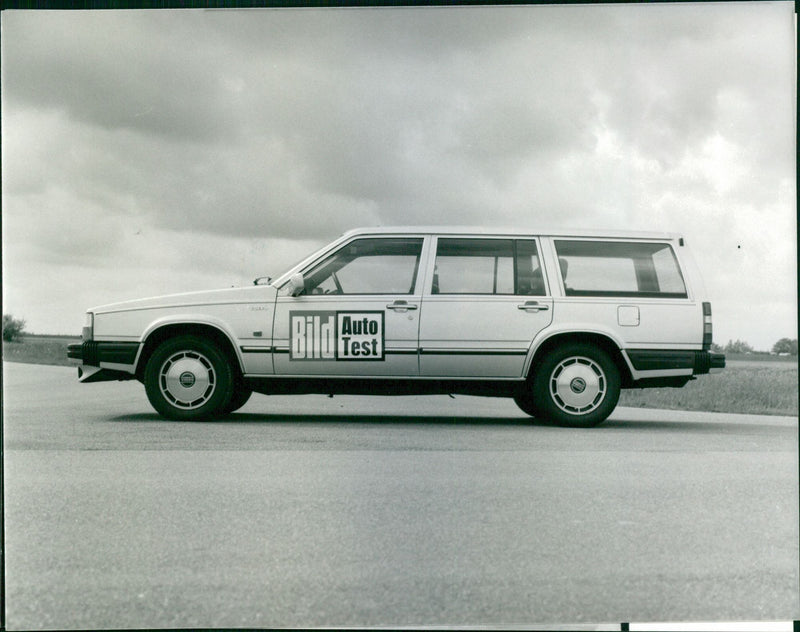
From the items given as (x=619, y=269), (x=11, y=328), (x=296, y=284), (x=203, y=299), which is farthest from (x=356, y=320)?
(x=11, y=328)

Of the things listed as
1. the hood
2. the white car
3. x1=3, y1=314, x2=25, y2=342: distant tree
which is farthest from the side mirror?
x1=3, y1=314, x2=25, y2=342: distant tree

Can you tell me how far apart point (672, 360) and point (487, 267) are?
4.23 ft

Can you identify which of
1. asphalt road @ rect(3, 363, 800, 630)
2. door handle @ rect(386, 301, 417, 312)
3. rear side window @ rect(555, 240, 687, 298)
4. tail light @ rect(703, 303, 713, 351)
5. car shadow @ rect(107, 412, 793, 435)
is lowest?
asphalt road @ rect(3, 363, 800, 630)

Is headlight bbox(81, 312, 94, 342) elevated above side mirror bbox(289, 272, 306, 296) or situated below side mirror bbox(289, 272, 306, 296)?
below

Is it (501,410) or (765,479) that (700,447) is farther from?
(501,410)

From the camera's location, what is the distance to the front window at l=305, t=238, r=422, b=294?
16.3ft

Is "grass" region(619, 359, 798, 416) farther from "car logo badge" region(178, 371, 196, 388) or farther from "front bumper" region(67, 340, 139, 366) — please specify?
"front bumper" region(67, 340, 139, 366)

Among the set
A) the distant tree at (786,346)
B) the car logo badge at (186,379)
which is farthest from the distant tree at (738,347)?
the car logo badge at (186,379)

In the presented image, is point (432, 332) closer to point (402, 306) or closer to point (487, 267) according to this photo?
point (402, 306)

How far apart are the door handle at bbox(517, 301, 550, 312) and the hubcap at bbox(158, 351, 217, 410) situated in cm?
204

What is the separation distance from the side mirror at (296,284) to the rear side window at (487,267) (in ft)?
2.67

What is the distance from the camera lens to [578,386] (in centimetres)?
536

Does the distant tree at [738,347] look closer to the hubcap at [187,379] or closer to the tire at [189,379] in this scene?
the tire at [189,379]

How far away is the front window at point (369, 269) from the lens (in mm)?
4973
